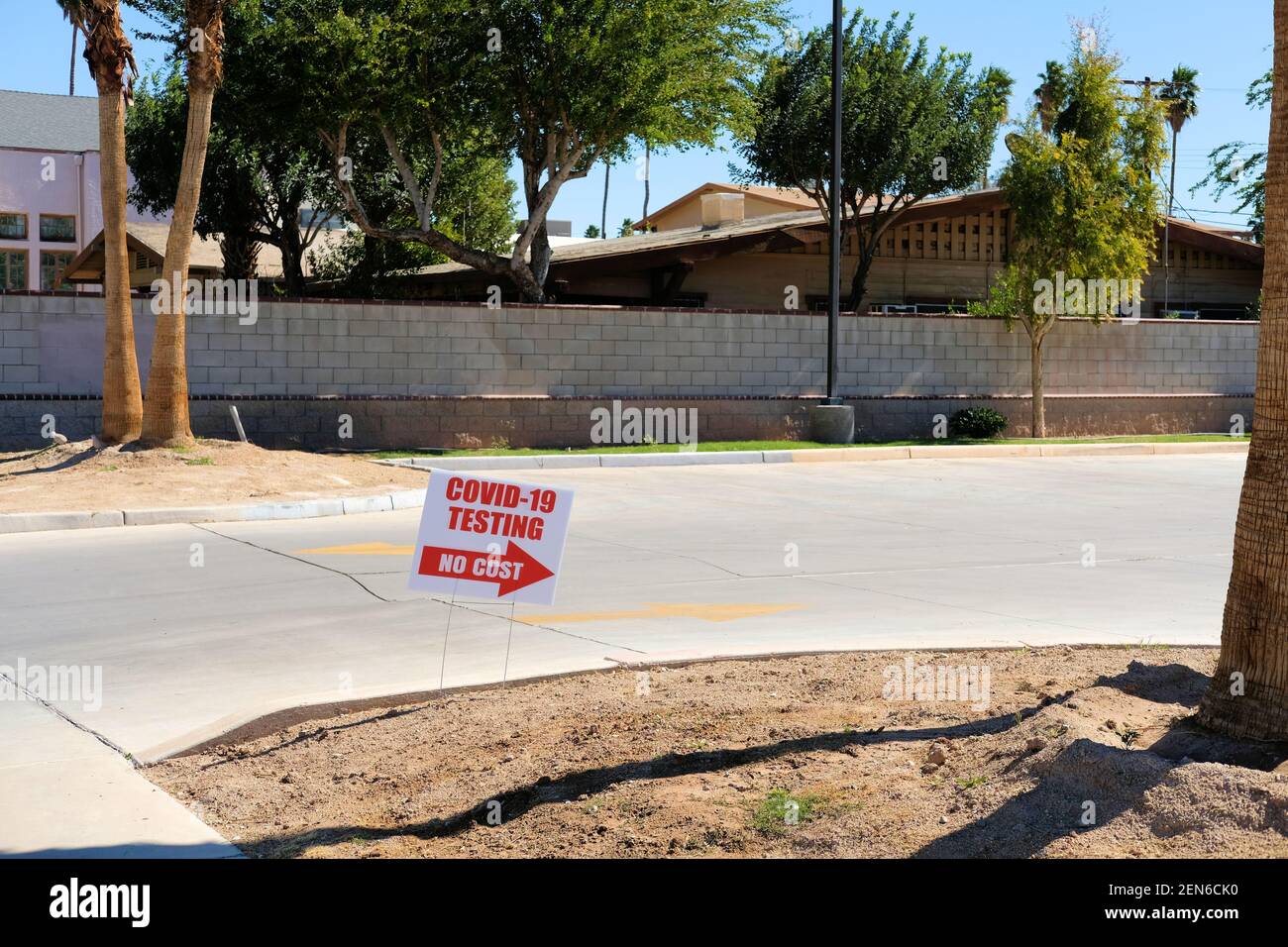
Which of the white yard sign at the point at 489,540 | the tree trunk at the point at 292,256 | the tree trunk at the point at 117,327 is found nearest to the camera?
the white yard sign at the point at 489,540

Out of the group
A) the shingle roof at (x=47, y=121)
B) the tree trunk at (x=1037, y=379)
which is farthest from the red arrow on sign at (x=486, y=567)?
the shingle roof at (x=47, y=121)

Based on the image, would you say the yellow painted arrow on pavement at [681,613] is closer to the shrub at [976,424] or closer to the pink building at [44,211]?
the shrub at [976,424]

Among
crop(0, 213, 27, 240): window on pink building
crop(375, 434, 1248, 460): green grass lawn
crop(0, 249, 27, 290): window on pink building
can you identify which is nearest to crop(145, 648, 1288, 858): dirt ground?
crop(375, 434, 1248, 460): green grass lawn

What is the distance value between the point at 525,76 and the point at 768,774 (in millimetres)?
21243

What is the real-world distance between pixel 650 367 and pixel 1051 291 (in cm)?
839

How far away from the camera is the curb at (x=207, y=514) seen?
1411 cm

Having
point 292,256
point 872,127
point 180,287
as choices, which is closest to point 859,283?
point 872,127

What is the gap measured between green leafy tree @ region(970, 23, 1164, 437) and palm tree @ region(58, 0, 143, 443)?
1684 cm

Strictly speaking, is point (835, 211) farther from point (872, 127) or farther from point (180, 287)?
point (180, 287)

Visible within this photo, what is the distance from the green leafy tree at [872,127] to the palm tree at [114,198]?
51.2 feet

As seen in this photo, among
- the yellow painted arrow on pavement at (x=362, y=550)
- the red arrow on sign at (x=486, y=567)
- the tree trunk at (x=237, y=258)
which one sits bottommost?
the yellow painted arrow on pavement at (x=362, y=550)

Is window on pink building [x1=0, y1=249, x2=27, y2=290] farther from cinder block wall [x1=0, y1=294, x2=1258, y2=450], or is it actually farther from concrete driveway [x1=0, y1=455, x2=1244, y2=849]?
concrete driveway [x1=0, y1=455, x2=1244, y2=849]
